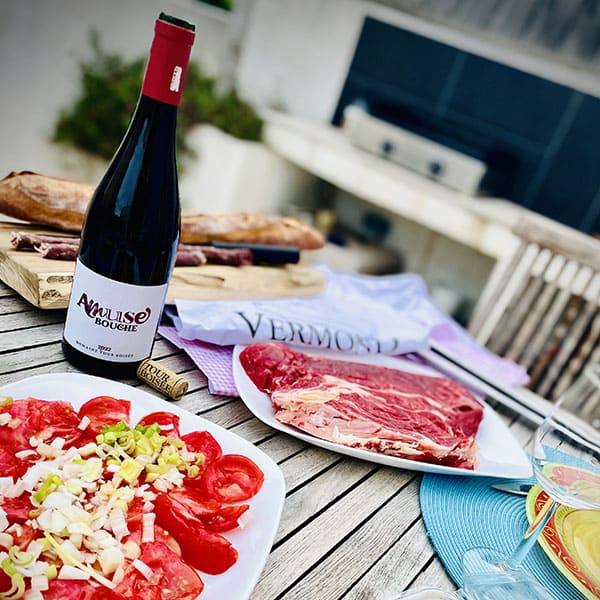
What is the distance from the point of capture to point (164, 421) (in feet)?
2.45

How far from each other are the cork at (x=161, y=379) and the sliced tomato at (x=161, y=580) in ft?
0.99

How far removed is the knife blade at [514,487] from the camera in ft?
3.09

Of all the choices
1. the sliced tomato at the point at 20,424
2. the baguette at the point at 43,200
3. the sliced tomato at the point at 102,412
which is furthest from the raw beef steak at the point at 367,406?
the baguette at the point at 43,200

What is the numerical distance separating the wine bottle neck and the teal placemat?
2.18 ft

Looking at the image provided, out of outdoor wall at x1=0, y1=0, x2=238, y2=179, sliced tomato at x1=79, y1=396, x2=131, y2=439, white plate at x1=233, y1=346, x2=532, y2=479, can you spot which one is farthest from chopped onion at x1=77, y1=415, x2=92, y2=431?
outdoor wall at x1=0, y1=0, x2=238, y2=179

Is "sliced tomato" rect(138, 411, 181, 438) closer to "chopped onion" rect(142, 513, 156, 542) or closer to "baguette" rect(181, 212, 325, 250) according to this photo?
"chopped onion" rect(142, 513, 156, 542)

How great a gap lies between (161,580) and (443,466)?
50cm

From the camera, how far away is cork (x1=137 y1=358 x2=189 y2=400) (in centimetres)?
85

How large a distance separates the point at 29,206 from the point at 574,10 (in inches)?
89.7

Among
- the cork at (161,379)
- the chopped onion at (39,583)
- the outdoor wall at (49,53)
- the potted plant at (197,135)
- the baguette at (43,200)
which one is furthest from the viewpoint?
the potted plant at (197,135)

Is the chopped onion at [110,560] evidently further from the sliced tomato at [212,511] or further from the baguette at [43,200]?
the baguette at [43,200]

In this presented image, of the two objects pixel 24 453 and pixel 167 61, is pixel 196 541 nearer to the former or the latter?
pixel 24 453

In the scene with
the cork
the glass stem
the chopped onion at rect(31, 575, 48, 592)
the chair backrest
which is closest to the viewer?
the chopped onion at rect(31, 575, 48, 592)

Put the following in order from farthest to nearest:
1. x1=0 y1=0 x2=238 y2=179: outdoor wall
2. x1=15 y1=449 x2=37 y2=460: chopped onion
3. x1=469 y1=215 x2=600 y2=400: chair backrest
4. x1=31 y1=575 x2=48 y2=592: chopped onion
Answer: x1=0 y1=0 x2=238 y2=179: outdoor wall, x1=469 y1=215 x2=600 y2=400: chair backrest, x1=15 y1=449 x2=37 y2=460: chopped onion, x1=31 y1=575 x2=48 y2=592: chopped onion
